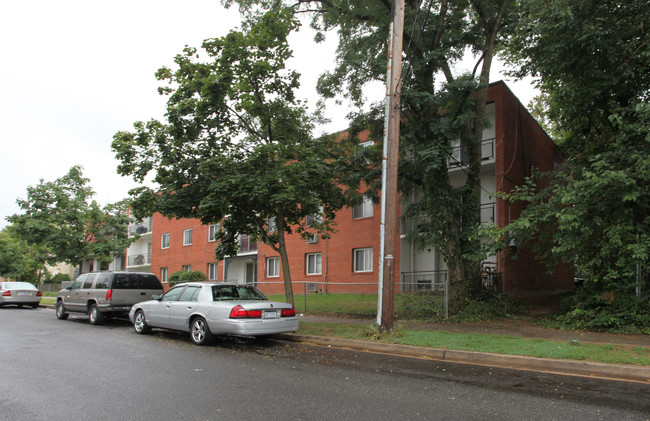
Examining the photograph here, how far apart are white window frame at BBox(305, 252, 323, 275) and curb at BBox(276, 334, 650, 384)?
1507 cm

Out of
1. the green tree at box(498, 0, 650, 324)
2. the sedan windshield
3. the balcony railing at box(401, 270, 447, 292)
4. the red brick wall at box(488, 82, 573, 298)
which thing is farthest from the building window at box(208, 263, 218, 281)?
the green tree at box(498, 0, 650, 324)

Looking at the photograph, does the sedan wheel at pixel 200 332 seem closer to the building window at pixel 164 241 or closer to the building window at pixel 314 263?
the building window at pixel 314 263

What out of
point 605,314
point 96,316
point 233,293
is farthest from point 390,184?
point 96,316

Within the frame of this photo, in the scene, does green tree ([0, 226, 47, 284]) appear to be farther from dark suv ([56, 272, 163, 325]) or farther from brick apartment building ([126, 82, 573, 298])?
dark suv ([56, 272, 163, 325])

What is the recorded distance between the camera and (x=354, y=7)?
15.3 m

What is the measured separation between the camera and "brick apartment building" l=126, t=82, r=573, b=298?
17.6 metres

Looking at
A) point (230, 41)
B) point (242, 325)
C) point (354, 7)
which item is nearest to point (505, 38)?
point (354, 7)

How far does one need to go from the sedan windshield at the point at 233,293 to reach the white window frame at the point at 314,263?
47.2 feet

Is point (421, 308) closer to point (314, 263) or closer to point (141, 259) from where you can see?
point (314, 263)

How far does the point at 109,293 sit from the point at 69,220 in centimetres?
1377

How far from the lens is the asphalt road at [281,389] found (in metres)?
4.75

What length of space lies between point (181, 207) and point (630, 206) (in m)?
11.4

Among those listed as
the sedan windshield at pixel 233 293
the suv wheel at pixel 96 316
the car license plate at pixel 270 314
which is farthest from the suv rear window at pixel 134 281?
the car license plate at pixel 270 314

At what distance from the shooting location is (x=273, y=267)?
2822 centimetres
